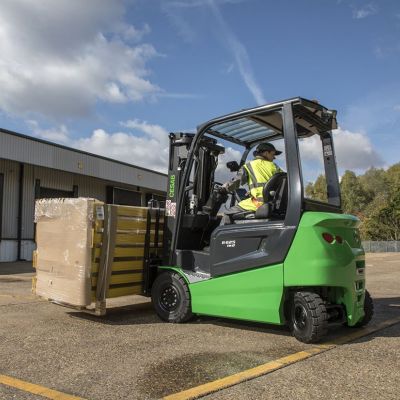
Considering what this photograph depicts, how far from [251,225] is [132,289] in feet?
7.11

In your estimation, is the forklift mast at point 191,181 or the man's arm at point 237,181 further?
the forklift mast at point 191,181

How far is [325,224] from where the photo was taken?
5.24 meters

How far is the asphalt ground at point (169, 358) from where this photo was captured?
373cm

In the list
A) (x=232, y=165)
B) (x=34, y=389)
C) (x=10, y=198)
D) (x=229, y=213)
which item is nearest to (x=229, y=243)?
(x=229, y=213)

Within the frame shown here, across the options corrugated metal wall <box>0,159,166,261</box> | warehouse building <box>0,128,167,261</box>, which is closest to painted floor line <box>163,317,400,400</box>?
warehouse building <box>0,128,167,261</box>

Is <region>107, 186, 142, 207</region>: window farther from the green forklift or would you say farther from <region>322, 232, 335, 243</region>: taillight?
<region>322, 232, 335, 243</region>: taillight

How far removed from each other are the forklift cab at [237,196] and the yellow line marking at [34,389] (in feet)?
8.90

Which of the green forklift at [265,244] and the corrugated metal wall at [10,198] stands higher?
the corrugated metal wall at [10,198]

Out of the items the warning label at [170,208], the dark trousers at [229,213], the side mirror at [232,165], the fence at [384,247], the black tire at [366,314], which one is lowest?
the black tire at [366,314]

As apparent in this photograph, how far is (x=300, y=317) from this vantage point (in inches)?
211

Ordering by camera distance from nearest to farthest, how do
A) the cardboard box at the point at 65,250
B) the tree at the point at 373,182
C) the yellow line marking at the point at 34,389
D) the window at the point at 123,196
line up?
the yellow line marking at the point at 34,389 < the cardboard box at the point at 65,250 < the window at the point at 123,196 < the tree at the point at 373,182

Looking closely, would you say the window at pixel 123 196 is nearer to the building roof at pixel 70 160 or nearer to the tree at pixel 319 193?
the building roof at pixel 70 160

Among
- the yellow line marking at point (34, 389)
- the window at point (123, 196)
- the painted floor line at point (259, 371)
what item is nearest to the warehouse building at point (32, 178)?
the window at point (123, 196)

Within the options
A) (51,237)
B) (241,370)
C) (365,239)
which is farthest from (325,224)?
(365,239)
